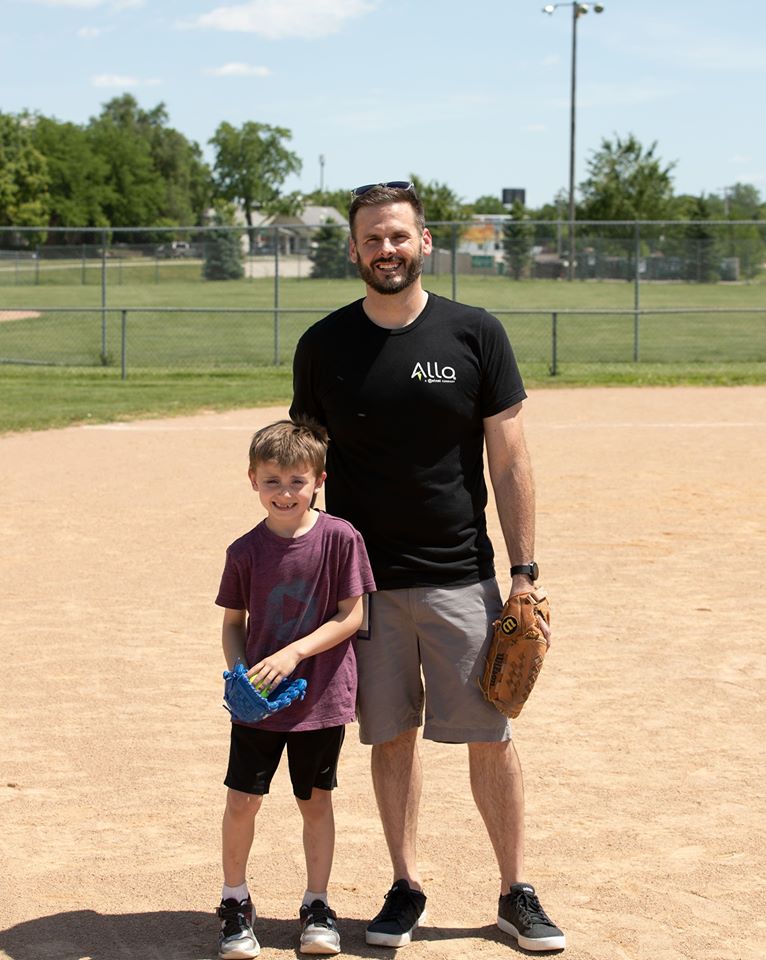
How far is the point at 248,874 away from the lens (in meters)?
4.36

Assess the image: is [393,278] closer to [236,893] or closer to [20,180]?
[236,893]

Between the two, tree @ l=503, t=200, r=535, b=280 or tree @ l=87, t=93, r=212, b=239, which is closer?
tree @ l=503, t=200, r=535, b=280

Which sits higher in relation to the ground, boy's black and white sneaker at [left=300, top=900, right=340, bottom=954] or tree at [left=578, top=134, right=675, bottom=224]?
tree at [left=578, top=134, right=675, bottom=224]

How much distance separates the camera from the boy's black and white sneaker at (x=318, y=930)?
3.77m

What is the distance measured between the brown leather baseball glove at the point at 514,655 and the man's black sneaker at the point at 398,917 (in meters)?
0.62

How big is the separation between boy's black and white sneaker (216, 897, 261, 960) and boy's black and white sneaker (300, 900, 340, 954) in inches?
5.5

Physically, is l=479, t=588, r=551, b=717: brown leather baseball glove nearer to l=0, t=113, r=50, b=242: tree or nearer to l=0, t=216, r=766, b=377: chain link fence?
l=0, t=216, r=766, b=377: chain link fence

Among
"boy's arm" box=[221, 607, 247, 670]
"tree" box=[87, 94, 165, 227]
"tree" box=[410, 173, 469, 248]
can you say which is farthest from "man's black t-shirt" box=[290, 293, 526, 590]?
"tree" box=[87, 94, 165, 227]

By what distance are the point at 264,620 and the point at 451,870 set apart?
1.25 m

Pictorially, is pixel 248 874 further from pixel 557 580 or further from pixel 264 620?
pixel 557 580

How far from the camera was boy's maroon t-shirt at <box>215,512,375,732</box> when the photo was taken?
3.70m

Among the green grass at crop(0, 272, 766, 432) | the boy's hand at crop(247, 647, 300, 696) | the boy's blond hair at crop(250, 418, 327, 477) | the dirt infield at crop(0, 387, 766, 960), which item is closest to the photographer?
the boy's hand at crop(247, 647, 300, 696)

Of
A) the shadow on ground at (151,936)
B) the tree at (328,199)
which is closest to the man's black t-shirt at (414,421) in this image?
the shadow on ground at (151,936)

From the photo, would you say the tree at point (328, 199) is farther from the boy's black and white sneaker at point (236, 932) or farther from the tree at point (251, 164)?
the boy's black and white sneaker at point (236, 932)
